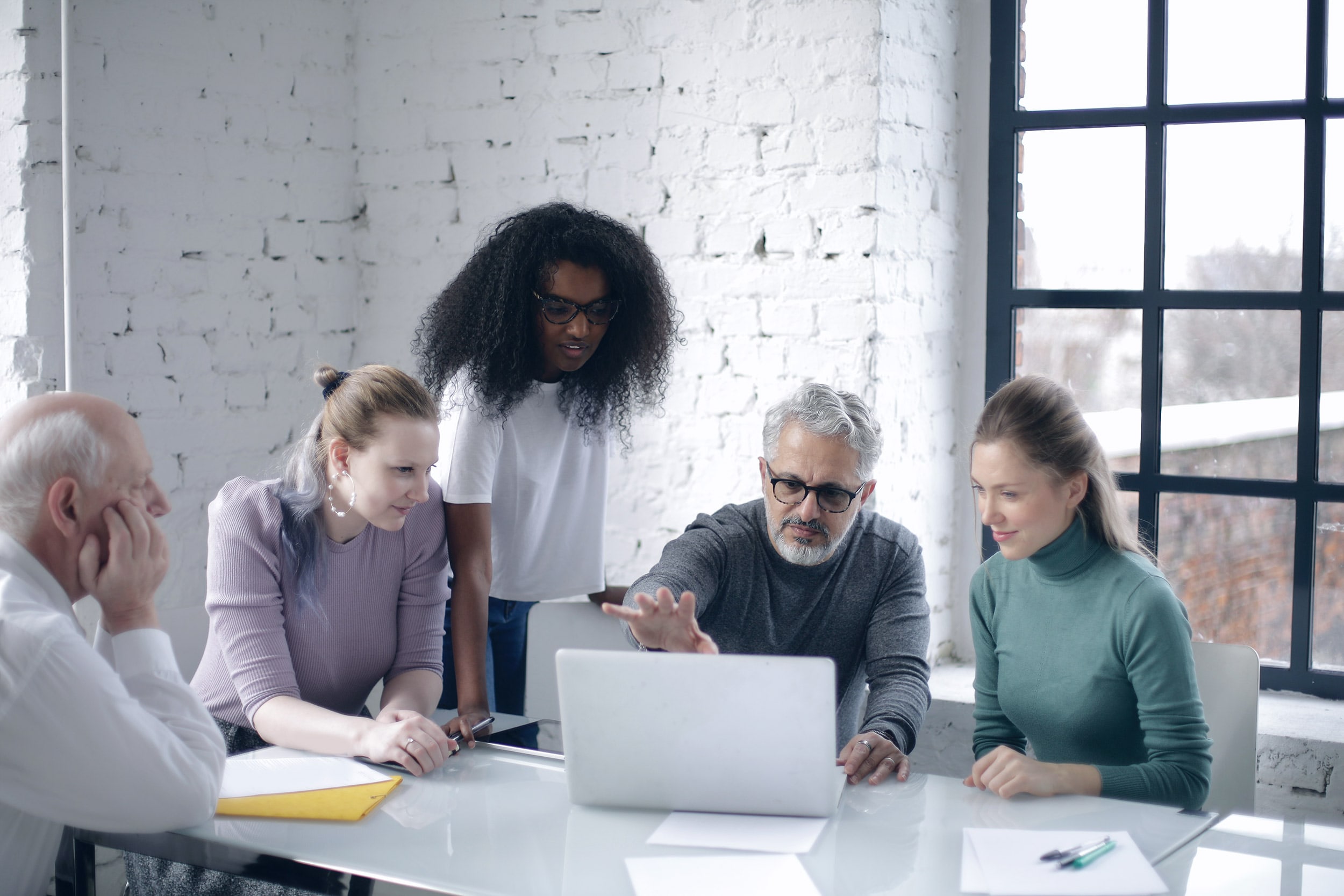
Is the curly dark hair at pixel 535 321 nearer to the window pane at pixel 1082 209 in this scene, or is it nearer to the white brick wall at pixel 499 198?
the white brick wall at pixel 499 198

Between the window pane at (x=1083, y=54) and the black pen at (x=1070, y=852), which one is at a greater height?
the window pane at (x=1083, y=54)

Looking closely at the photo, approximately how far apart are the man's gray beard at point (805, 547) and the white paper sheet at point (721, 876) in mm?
717

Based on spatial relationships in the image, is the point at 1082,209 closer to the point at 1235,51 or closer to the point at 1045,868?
the point at 1235,51

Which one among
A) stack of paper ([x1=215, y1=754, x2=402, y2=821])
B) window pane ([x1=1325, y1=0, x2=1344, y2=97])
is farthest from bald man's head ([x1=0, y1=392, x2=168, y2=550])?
window pane ([x1=1325, y1=0, x2=1344, y2=97])

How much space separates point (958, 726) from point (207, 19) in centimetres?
232

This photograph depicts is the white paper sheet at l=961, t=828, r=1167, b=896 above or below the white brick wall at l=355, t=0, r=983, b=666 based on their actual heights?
below

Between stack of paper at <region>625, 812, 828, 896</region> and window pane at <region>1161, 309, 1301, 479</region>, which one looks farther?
window pane at <region>1161, 309, 1301, 479</region>

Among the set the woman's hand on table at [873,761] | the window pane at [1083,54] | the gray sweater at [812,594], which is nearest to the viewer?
the woman's hand on table at [873,761]

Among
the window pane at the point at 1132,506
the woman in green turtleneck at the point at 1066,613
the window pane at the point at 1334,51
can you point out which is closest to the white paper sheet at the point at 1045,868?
the woman in green turtleneck at the point at 1066,613

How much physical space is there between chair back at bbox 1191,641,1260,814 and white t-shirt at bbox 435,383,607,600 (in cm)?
115

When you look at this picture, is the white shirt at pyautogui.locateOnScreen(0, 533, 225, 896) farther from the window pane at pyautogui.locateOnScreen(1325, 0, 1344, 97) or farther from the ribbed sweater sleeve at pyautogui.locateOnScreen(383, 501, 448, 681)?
the window pane at pyautogui.locateOnScreen(1325, 0, 1344, 97)

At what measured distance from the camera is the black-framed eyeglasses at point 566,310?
86.0 inches

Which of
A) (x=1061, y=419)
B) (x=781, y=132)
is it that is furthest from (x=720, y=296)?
(x=1061, y=419)

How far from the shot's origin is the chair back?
1.81 meters
